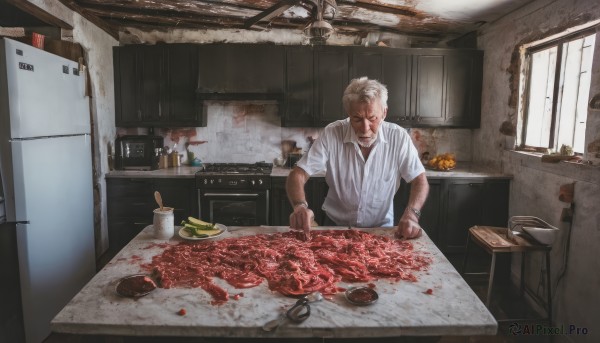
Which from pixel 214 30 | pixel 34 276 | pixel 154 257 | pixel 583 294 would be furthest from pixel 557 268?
pixel 214 30

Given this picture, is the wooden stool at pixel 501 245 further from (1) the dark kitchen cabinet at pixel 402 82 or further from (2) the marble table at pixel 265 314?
(1) the dark kitchen cabinet at pixel 402 82

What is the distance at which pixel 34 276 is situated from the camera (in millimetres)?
2867

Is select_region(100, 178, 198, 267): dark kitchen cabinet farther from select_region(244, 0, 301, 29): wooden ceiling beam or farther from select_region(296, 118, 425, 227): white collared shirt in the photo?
select_region(244, 0, 301, 29): wooden ceiling beam

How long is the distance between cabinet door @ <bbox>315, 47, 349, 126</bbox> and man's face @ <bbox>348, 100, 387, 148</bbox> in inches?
87.6

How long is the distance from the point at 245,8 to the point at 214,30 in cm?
114

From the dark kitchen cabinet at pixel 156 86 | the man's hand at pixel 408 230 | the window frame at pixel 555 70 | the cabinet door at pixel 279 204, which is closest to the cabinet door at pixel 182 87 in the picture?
the dark kitchen cabinet at pixel 156 86

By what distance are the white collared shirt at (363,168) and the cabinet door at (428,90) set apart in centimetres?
229

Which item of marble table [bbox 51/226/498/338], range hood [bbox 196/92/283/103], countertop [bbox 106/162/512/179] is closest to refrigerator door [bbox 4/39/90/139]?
countertop [bbox 106/162/512/179]

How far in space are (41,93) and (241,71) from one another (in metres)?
2.35

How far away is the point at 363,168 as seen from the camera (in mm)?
2895

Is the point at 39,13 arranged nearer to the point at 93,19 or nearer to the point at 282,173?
the point at 93,19

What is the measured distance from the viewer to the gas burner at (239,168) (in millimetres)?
4723

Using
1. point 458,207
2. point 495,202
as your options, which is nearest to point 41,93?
point 458,207

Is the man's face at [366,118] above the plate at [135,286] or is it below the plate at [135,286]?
above
